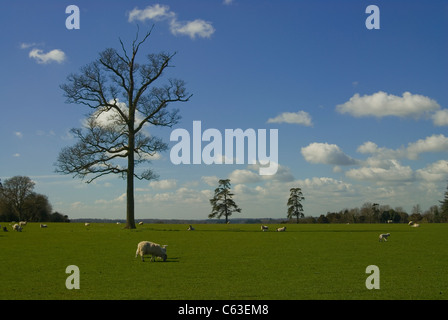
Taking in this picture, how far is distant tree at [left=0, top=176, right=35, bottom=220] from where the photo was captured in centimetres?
9336

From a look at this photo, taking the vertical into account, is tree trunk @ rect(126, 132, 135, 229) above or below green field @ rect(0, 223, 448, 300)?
above

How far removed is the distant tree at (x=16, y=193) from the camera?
306 feet

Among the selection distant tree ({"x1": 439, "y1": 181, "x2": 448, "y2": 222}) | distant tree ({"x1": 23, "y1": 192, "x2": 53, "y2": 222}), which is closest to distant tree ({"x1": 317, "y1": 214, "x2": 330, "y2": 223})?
distant tree ({"x1": 439, "y1": 181, "x2": 448, "y2": 222})

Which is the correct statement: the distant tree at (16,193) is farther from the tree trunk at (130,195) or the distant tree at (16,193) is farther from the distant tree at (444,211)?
the distant tree at (444,211)

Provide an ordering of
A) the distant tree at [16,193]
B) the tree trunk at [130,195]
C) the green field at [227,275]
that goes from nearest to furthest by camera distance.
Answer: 1. the green field at [227,275]
2. the tree trunk at [130,195]
3. the distant tree at [16,193]

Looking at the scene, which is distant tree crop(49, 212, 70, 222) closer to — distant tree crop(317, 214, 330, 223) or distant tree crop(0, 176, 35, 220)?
distant tree crop(0, 176, 35, 220)

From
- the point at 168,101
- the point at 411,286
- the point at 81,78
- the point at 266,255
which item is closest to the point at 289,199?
the point at 168,101

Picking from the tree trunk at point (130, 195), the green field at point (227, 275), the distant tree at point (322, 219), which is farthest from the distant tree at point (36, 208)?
the green field at point (227, 275)

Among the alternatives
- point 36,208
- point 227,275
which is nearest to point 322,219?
point 36,208

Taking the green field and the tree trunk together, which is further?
the tree trunk

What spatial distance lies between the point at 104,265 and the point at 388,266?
35.0 ft

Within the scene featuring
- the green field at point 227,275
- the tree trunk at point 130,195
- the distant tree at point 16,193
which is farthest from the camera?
the distant tree at point 16,193

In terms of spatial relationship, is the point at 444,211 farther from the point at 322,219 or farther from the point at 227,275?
the point at 227,275
